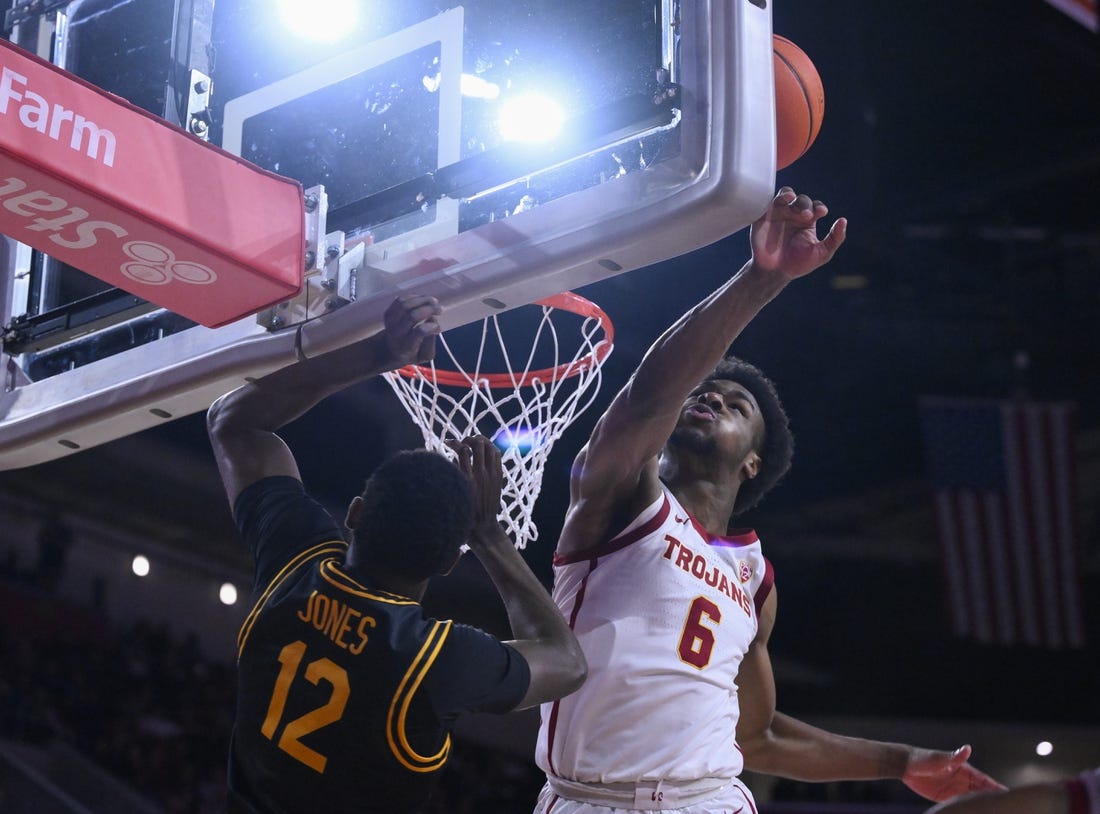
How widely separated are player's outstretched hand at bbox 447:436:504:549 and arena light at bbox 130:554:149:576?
9.59 meters

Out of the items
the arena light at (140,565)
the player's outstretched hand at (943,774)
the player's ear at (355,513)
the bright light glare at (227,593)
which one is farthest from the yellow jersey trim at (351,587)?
the bright light glare at (227,593)

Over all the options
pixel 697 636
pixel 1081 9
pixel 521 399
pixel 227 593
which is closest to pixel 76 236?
pixel 521 399

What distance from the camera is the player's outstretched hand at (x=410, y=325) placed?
2.56m

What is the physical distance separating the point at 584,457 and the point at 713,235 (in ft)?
3.08

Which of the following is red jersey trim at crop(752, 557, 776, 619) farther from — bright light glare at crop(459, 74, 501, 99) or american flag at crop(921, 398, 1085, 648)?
american flag at crop(921, 398, 1085, 648)

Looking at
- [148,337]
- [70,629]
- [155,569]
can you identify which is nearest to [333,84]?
[148,337]

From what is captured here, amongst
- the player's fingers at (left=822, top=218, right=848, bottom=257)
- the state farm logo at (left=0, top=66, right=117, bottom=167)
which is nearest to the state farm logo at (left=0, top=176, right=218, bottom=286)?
the state farm logo at (left=0, top=66, right=117, bottom=167)

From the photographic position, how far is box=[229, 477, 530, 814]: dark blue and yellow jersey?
2.35m

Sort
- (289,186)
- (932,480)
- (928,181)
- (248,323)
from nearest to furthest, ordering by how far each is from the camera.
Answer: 1. (289,186)
2. (248,323)
3. (928,181)
4. (932,480)

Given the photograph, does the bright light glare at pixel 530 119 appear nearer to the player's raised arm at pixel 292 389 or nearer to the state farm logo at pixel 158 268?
the player's raised arm at pixel 292 389

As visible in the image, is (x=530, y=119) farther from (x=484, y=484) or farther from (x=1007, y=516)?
(x=1007, y=516)

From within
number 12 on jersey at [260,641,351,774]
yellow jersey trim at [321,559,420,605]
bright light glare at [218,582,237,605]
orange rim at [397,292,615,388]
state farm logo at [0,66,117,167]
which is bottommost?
number 12 on jersey at [260,641,351,774]

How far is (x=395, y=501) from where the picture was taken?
2.46 m

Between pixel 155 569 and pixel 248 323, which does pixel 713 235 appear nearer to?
pixel 248 323
